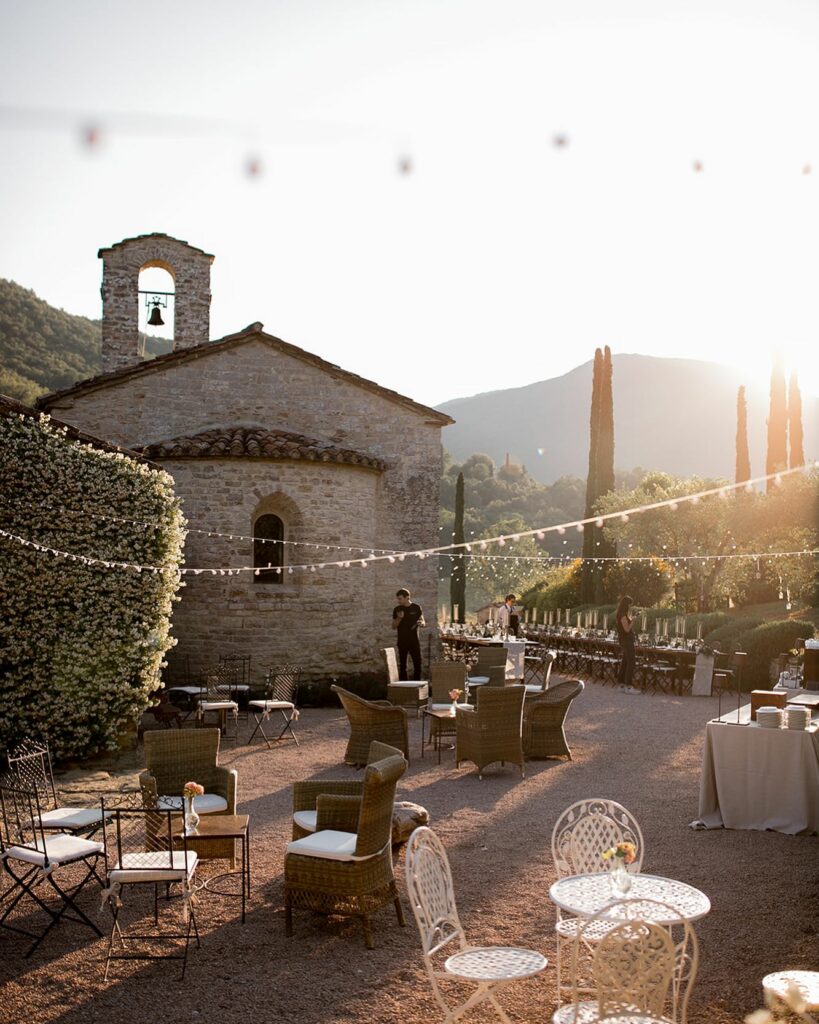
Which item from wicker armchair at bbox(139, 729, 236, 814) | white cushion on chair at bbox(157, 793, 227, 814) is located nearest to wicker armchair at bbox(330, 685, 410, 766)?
wicker armchair at bbox(139, 729, 236, 814)

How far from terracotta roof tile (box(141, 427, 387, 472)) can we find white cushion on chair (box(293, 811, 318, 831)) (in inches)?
374

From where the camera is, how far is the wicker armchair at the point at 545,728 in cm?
1126

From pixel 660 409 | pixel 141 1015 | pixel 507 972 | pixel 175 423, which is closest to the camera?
pixel 507 972

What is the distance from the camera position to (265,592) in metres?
16.1

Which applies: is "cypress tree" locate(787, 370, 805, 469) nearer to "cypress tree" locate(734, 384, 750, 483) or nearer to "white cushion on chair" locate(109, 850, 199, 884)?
"cypress tree" locate(734, 384, 750, 483)

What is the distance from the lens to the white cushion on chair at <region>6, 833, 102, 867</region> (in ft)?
19.5

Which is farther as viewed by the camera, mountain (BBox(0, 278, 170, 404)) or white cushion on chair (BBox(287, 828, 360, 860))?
mountain (BBox(0, 278, 170, 404))

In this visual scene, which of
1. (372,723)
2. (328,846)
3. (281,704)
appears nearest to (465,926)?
(328,846)

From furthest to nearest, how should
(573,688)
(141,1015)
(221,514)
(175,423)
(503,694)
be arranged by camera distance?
(175,423), (221,514), (573,688), (503,694), (141,1015)

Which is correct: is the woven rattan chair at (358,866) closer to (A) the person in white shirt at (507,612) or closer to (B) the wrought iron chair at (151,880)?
(B) the wrought iron chair at (151,880)

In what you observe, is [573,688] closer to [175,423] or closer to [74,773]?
[74,773]

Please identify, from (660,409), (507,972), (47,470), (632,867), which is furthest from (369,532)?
(660,409)

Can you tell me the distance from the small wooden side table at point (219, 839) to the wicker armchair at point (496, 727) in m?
3.86

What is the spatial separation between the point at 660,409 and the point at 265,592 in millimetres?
112330
